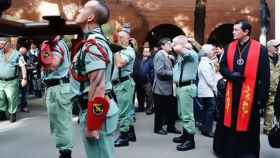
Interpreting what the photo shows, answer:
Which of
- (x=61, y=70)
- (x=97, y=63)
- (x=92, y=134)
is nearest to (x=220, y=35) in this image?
(x=61, y=70)

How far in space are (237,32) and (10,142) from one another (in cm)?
447

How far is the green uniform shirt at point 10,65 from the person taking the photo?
428 inches

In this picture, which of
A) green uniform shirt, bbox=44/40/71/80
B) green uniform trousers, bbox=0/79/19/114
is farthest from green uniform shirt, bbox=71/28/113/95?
green uniform trousers, bbox=0/79/19/114

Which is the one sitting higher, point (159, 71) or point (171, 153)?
point (159, 71)

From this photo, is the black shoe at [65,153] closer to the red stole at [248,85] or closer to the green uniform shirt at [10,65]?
the red stole at [248,85]

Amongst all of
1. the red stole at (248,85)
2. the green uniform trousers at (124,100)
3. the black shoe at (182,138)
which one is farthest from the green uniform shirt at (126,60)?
the red stole at (248,85)

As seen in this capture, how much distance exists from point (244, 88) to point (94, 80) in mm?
2923

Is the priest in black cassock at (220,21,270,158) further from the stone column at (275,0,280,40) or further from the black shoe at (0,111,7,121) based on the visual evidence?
the stone column at (275,0,280,40)

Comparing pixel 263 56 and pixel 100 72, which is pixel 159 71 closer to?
pixel 263 56

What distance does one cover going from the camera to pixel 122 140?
816cm

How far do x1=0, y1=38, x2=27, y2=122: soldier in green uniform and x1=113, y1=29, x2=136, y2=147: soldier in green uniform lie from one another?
3.58m

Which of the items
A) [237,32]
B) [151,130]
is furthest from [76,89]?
[151,130]

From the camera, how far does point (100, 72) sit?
3879mm

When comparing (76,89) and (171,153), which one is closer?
(76,89)
